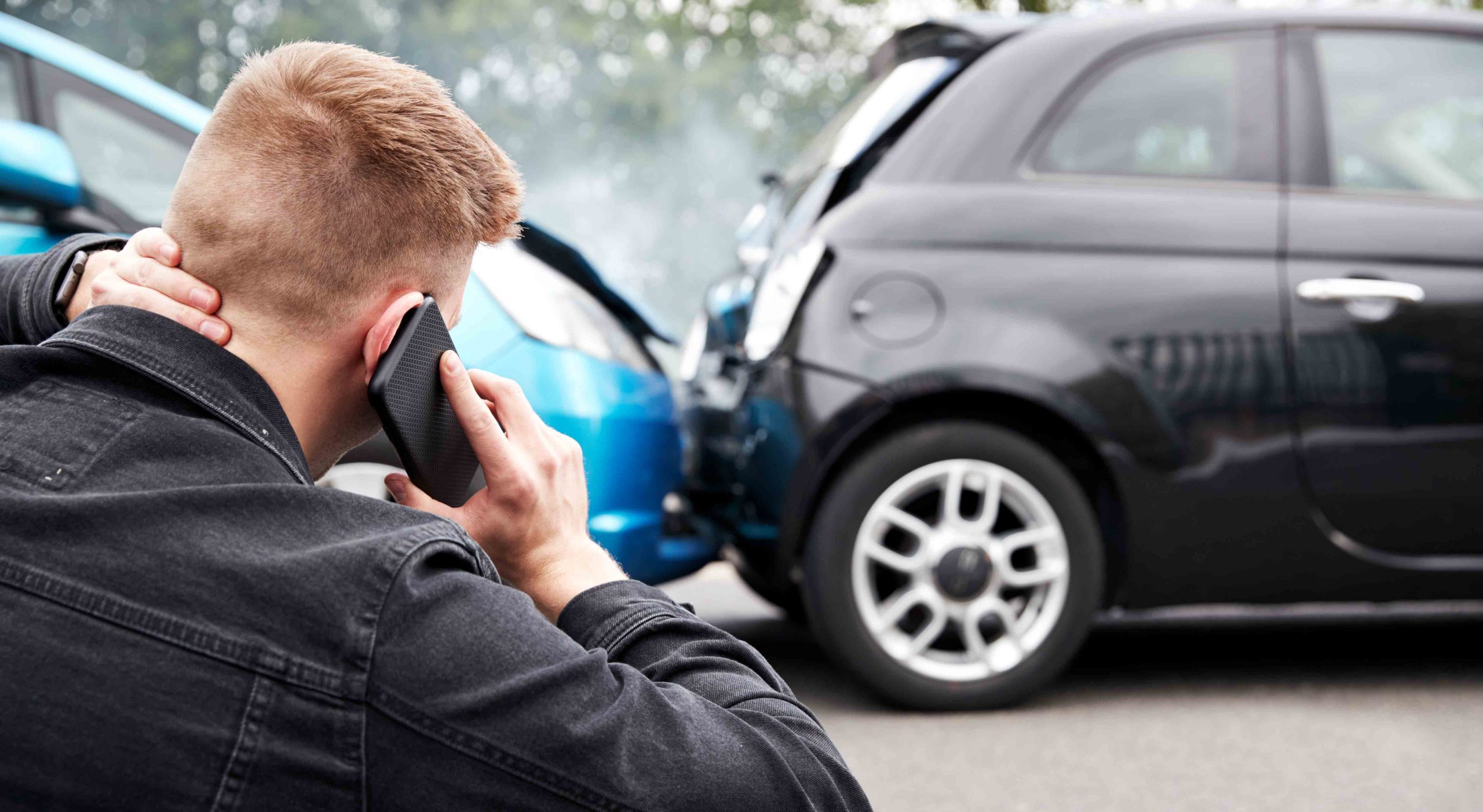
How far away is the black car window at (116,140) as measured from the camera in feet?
11.0

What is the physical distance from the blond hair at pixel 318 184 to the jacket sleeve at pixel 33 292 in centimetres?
53

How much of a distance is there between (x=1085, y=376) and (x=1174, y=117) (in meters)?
0.80

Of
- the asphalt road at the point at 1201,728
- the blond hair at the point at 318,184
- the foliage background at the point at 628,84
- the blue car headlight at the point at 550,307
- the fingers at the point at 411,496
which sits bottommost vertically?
the foliage background at the point at 628,84

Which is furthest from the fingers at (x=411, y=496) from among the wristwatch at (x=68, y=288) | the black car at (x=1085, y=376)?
the black car at (x=1085, y=376)

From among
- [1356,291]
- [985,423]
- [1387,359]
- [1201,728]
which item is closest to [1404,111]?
[1356,291]

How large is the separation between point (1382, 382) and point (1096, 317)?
29.0 inches

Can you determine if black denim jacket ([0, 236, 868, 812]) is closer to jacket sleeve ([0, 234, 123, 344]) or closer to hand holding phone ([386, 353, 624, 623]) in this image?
hand holding phone ([386, 353, 624, 623])

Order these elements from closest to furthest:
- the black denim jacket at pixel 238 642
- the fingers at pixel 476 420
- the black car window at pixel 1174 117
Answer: the black denim jacket at pixel 238 642, the fingers at pixel 476 420, the black car window at pixel 1174 117

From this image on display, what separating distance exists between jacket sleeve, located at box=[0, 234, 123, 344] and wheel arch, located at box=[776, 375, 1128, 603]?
1.99 m

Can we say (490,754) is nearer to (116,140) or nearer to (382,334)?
(382,334)

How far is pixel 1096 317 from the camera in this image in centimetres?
339

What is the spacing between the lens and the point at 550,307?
3184 millimetres

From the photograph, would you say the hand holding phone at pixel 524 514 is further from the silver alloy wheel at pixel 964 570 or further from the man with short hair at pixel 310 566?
the silver alloy wheel at pixel 964 570

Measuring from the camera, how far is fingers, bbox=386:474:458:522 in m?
1.29
